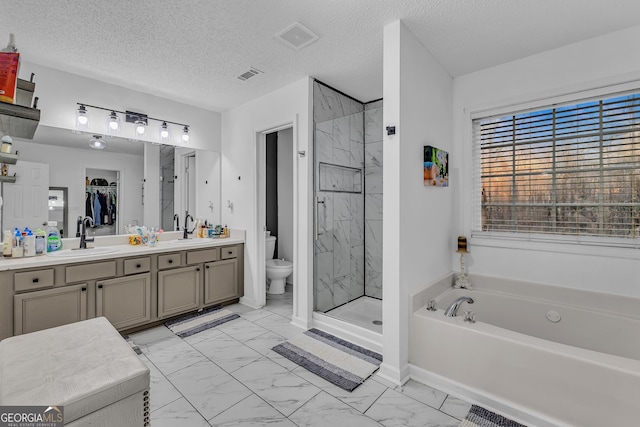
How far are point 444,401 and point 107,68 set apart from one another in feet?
12.8

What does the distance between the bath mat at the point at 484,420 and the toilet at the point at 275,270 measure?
8.83ft

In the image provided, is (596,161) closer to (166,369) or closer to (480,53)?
(480,53)

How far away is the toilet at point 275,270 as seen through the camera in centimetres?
400

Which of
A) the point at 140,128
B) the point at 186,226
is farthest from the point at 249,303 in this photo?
the point at 140,128

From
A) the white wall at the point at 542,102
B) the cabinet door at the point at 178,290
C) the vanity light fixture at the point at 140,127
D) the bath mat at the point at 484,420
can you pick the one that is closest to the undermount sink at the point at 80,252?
the cabinet door at the point at 178,290

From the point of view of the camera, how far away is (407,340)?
2.20m

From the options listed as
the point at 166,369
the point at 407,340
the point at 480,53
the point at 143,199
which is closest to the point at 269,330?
the point at 166,369

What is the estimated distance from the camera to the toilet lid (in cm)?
404

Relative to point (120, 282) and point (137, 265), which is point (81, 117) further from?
point (120, 282)

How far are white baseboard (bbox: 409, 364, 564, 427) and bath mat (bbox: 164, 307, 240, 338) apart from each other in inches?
80.8

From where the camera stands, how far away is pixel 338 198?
3.38m

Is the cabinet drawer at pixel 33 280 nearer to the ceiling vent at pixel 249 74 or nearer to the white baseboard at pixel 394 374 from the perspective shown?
the ceiling vent at pixel 249 74

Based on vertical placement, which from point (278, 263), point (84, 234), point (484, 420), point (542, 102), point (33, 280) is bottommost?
point (484, 420)

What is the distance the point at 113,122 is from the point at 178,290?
1931mm
